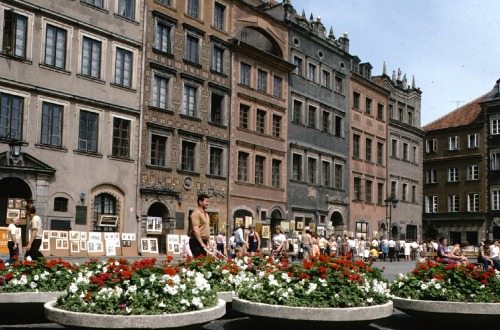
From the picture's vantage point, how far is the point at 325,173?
44.7 m

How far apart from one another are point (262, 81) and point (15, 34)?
16.4 metres

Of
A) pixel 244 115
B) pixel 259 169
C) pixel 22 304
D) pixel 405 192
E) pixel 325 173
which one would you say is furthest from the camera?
pixel 405 192

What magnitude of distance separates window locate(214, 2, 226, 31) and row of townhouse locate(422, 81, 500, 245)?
35.1 m

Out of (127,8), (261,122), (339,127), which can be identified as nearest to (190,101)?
(127,8)

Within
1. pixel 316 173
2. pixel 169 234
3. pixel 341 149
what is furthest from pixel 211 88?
pixel 341 149

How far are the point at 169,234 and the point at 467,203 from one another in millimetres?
40043

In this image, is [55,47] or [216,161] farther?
[216,161]

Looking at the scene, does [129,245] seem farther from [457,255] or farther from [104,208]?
[457,255]

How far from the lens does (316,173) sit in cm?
4347

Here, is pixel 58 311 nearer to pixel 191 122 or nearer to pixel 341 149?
pixel 191 122

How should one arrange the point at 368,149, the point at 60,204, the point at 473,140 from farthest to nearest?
1. the point at 473,140
2. the point at 368,149
3. the point at 60,204

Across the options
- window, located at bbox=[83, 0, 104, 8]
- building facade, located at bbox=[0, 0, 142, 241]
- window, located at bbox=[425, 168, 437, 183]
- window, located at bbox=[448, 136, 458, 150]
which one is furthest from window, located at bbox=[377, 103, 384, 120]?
window, located at bbox=[83, 0, 104, 8]

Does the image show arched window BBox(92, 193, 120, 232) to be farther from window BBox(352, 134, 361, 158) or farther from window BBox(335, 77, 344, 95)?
window BBox(352, 134, 361, 158)

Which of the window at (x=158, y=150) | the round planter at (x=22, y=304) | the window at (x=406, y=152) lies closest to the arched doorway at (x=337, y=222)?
the window at (x=406, y=152)
